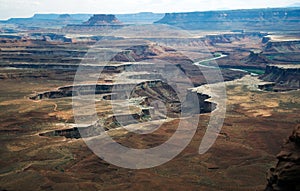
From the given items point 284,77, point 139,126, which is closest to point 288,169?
point 139,126

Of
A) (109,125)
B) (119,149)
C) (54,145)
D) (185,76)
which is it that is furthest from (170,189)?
(185,76)

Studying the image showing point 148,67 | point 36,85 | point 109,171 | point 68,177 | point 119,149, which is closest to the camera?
point 68,177

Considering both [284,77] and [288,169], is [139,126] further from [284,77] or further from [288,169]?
[284,77]

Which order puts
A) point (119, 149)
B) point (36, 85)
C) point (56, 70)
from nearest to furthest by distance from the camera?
point (119, 149) < point (36, 85) < point (56, 70)

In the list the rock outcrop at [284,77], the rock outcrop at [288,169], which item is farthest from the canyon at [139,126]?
the rock outcrop at [284,77]

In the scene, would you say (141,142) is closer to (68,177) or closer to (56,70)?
(68,177)

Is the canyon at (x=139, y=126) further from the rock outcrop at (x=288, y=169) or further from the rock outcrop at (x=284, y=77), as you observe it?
the rock outcrop at (x=284, y=77)

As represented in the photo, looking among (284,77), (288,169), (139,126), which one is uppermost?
(288,169)

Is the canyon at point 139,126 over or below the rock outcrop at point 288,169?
below
